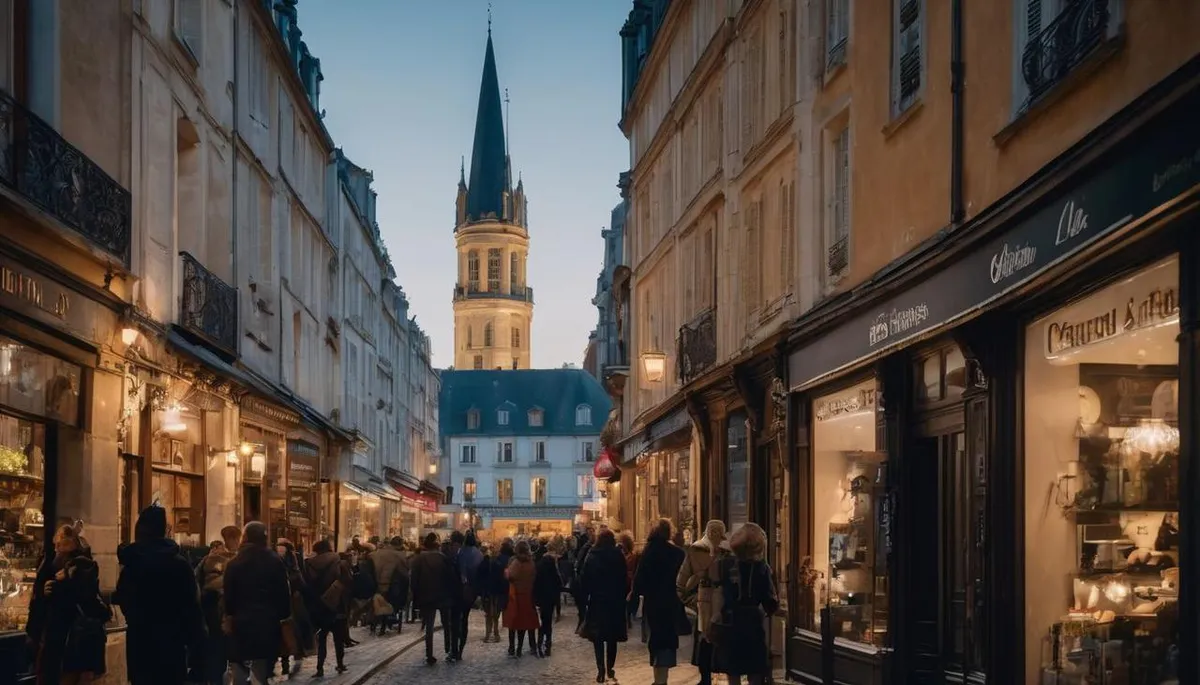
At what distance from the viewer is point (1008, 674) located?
1137 centimetres

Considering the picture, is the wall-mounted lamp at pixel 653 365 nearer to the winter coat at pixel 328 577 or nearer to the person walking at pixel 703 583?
the winter coat at pixel 328 577

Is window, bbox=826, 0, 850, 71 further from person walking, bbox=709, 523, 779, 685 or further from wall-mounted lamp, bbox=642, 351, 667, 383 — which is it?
wall-mounted lamp, bbox=642, 351, 667, 383

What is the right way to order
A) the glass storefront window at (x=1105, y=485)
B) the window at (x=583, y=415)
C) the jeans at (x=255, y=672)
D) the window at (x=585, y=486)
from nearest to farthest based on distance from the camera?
1. the glass storefront window at (x=1105, y=485)
2. the jeans at (x=255, y=672)
3. the window at (x=585, y=486)
4. the window at (x=583, y=415)

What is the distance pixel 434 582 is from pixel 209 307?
4.41 metres

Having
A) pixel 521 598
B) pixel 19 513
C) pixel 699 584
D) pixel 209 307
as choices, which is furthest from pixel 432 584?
pixel 19 513

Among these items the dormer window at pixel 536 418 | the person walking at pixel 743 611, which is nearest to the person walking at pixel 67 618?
the person walking at pixel 743 611

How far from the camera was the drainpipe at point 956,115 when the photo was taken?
12492mm

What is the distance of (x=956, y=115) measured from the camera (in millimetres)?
12570

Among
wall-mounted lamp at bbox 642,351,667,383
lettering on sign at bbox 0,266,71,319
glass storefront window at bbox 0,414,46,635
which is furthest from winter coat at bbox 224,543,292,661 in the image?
wall-mounted lamp at bbox 642,351,667,383

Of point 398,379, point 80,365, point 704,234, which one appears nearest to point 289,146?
point 704,234

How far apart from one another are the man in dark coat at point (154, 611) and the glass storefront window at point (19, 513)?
1617mm

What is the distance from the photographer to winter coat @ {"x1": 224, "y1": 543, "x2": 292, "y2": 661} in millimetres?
13797

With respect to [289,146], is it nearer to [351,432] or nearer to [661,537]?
[351,432]

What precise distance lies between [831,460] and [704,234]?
9015 millimetres
